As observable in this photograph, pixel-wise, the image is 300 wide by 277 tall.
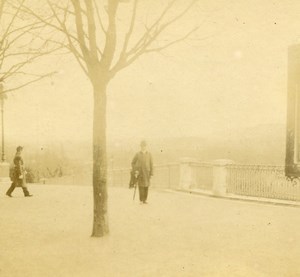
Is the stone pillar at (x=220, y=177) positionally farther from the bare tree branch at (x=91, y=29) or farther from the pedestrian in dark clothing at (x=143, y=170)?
the bare tree branch at (x=91, y=29)

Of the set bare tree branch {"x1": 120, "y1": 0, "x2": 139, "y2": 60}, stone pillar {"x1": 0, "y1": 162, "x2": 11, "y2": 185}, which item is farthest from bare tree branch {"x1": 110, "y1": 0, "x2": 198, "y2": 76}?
stone pillar {"x1": 0, "y1": 162, "x2": 11, "y2": 185}

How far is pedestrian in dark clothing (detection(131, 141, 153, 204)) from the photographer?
16.0 meters

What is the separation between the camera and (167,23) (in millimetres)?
10406

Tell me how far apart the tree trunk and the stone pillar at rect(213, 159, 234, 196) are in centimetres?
938

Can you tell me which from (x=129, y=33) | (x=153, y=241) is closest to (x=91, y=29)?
(x=129, y=33)

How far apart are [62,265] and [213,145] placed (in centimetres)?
10297

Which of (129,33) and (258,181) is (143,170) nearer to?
(258,181)

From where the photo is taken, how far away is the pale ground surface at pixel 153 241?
7527 millimetres

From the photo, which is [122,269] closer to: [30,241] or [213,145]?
[30,241]

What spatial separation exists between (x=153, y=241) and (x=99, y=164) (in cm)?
181

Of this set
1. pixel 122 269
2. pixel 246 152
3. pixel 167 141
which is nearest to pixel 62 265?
pixel 122 269

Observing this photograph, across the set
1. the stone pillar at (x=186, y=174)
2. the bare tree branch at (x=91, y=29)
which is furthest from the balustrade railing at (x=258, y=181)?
the bare tree branch at (x=91, y=29)

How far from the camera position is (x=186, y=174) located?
838 inches

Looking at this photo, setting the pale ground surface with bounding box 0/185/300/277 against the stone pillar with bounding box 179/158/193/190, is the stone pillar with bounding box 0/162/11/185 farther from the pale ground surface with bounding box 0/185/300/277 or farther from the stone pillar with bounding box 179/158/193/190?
the pale ground surface with bounding box 0/185/300/277
